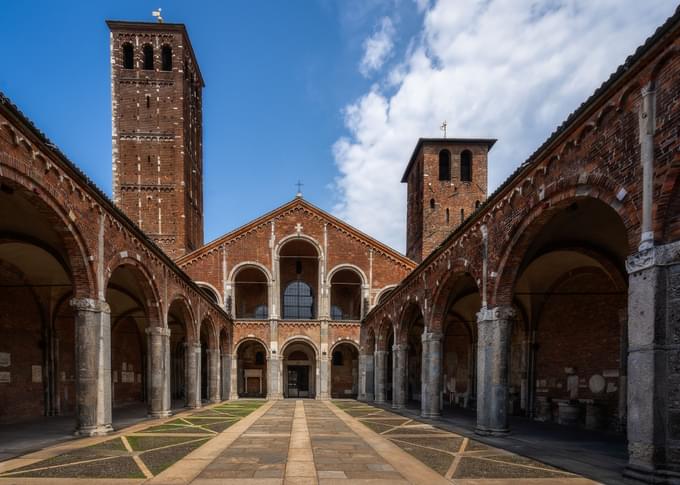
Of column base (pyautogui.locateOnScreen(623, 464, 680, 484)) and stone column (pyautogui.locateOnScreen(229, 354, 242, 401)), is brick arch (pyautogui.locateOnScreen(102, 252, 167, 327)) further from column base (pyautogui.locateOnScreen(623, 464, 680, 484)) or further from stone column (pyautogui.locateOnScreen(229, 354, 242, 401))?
stone column (pyautogui.locateOnScreen(229, 354, 242, 401))

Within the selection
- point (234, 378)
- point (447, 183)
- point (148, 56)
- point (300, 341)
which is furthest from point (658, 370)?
point (148, 56)

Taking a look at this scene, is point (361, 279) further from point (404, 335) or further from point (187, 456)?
point (187, 456)

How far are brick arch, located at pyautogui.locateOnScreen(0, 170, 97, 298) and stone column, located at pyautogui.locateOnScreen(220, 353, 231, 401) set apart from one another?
17798 mm

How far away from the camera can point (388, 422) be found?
1434 centimetres

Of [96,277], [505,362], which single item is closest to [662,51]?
[505,362]

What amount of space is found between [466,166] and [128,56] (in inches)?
1203

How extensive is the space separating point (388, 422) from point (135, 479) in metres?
9.39

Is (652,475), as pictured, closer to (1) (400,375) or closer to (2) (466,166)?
(1) (400,375)

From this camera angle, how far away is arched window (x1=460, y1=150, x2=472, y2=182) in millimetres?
36469

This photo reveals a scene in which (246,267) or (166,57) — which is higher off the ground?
(166,57)

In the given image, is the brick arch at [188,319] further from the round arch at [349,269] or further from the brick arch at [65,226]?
the round arch at [349,269]

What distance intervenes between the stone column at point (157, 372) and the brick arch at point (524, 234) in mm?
11825

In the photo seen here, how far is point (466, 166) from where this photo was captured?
121 ft

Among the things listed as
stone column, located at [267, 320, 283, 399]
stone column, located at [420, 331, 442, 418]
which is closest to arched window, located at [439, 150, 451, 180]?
stone column, located at [267, 320, 283, 399]
